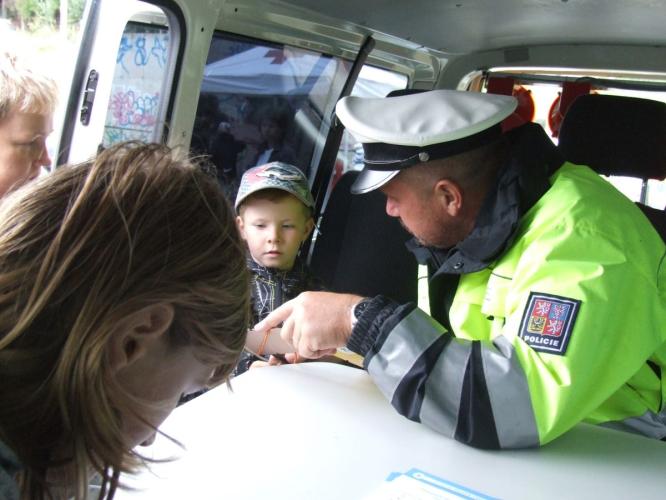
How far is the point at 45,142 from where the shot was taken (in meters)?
2.05

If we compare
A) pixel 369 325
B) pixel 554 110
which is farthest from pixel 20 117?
pixel 554 110

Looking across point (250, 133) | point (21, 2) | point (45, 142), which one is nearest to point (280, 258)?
point (250, 133)

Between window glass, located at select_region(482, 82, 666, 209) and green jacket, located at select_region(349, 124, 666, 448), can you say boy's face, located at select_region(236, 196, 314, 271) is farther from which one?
window glass, located at select_region(482, 82, 666, 209)

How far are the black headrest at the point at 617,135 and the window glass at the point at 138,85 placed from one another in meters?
1.48

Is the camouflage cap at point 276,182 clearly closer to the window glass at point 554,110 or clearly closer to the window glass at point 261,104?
the window glass at point 261,104

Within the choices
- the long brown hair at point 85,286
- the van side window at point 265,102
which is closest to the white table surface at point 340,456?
the long brown hair at point 85,286

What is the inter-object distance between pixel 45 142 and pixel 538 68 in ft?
7.77

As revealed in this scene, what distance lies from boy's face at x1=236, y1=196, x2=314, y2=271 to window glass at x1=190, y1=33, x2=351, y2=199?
0.77 feet

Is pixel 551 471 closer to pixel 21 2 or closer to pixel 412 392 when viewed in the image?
pixel 412 392

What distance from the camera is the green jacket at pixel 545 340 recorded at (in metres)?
1.31

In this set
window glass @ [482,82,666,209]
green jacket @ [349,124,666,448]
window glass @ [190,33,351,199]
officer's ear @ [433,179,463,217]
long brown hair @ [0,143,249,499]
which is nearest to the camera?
long brown hair @ [0,143,249,499]

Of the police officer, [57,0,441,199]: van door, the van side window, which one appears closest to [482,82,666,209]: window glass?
[57,0,441,199]: van door

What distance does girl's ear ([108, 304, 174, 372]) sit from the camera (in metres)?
0.82

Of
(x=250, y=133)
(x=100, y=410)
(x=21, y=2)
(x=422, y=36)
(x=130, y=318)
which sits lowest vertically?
(x=100, y=410)
